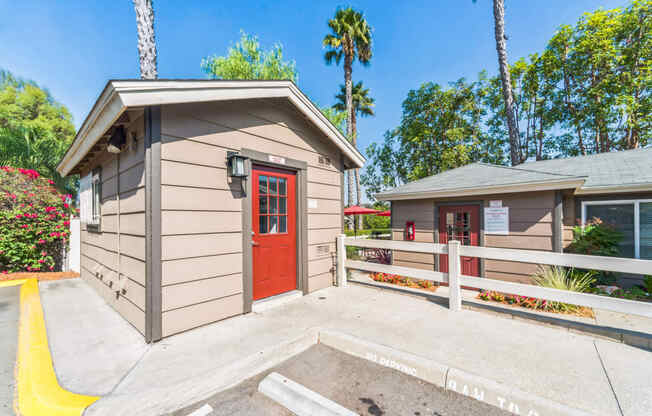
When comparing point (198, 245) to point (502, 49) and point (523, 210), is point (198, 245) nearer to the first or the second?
Answer: point (523, 210)

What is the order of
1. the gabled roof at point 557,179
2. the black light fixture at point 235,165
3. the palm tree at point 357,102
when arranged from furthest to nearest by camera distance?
the palm tree at point 357,102, the gabled roof at point 557,179, the black light fixture at point 235,165

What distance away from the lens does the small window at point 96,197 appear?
14.2 ft

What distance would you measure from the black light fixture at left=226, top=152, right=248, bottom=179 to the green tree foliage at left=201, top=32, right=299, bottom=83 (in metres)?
13.6

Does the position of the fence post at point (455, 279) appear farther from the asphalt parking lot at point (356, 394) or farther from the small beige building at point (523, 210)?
the small beige building at point (523, 210)

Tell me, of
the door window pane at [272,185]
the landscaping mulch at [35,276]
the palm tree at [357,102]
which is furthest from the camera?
the palm tree at [357,102]

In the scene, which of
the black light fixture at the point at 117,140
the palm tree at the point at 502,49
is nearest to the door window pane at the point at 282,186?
the black light fixture at the point at 117,140

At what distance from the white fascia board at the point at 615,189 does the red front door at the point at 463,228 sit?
2271 mm

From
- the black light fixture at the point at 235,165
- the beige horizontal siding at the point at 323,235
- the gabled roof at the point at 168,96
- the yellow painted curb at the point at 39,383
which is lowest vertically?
the yellow painted curb at the point at 39,383

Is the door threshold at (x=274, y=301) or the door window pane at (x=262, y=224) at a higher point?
the door window pane at (x=262, y=224)

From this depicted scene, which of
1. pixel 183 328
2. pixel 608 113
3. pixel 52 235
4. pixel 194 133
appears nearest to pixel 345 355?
pixel 183 328

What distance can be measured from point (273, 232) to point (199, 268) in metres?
1.21

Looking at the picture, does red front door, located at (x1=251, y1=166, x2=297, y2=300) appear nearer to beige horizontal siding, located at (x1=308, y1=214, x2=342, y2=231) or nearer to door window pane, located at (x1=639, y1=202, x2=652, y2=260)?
beige horizontal siding, located at (x1=308, y1=214, x2=342, y2=231)

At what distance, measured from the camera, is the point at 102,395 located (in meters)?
1.81

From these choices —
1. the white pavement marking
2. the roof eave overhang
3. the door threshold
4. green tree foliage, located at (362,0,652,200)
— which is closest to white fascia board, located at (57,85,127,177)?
the white pavement marking
